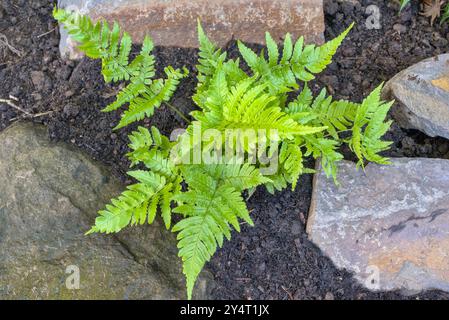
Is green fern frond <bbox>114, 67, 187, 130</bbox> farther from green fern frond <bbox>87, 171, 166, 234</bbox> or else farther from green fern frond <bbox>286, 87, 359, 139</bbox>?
green fern frond <bbox>286, 87, 359, 139</bbox>

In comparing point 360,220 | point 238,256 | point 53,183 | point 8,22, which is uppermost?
point 8,22

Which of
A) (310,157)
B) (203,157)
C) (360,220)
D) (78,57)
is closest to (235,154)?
(203,157)

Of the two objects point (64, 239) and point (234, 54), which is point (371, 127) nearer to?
point (234, 54)

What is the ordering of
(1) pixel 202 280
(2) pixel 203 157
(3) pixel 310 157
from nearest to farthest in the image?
(2) pixel 203 157, (1) pixel 202 280, (3) pixel 310 157

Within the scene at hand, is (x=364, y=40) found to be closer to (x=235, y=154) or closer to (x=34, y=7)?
(x=235, y=154)

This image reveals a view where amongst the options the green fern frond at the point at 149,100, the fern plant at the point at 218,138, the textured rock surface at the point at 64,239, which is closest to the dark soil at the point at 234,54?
the textured rock surface at the point at 64,239

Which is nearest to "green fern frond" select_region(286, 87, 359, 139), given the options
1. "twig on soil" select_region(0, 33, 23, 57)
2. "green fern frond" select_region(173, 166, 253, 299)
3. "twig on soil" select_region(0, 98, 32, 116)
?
"green fern frond" select_region(173, 166, 253, 299)

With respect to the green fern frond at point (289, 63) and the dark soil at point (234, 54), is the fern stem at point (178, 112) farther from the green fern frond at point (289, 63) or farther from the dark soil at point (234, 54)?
the green fern frond at point (289, 63)
